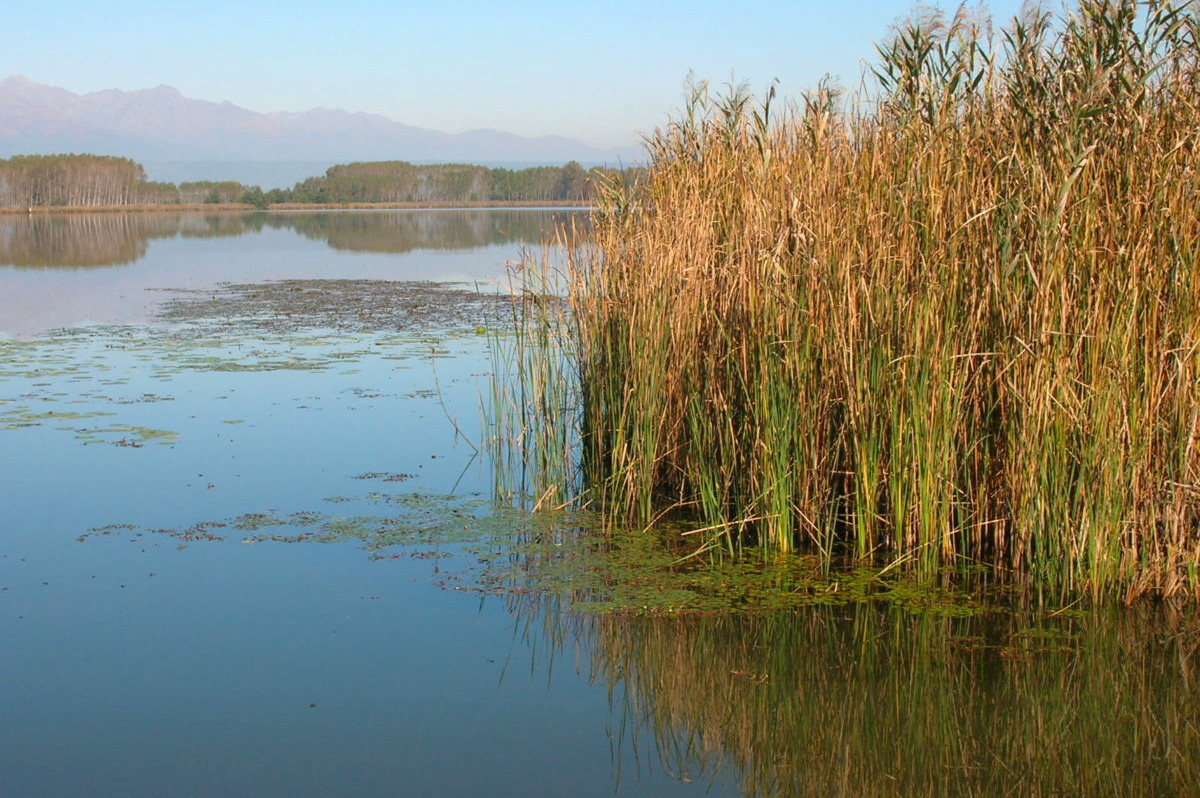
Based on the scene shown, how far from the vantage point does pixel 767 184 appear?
16.4 ft

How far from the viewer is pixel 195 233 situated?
34.0m

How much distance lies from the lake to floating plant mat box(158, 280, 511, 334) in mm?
5083

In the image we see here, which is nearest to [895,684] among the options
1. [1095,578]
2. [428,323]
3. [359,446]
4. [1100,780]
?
[1100,780]

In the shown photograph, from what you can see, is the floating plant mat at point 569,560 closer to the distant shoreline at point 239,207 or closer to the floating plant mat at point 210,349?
the floating plant mat at point 210,349

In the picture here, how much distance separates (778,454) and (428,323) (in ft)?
26.6

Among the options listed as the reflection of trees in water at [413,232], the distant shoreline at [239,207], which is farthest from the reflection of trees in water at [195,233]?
the distant shoreline at [239,207]

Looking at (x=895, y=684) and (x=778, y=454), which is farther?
(x=778, y=454)

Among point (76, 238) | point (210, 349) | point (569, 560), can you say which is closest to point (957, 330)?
point (569, 560)

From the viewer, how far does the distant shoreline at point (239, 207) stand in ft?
171

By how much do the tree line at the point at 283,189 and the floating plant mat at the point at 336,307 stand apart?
37954mm

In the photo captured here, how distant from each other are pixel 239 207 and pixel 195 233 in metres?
26.6

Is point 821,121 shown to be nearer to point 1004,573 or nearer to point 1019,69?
point 1019,69

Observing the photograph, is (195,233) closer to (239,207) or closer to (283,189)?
(239,207)

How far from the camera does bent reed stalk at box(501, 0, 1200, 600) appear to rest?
3.82m
